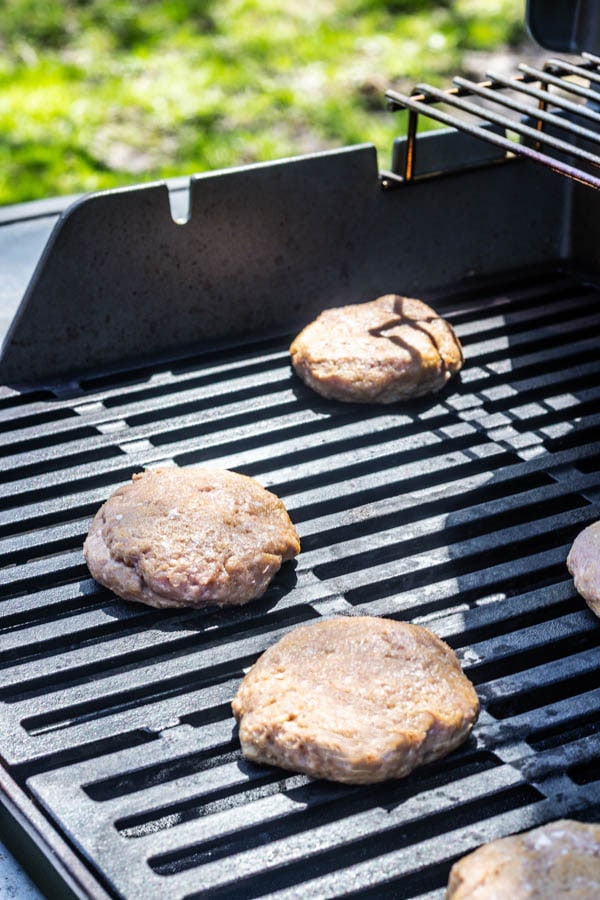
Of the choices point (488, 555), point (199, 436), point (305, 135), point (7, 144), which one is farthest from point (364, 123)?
point (488, 555)

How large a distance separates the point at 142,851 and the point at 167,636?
0.47m

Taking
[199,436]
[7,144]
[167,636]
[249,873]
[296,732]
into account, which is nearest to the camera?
[249,873]

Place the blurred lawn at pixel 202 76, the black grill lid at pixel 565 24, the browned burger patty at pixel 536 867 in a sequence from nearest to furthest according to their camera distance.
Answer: the browned burger patty at pixel 536 867 < the black grill lid at pixel 565 24 < the blurred lawn at pixel 202 76

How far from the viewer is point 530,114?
2.50m

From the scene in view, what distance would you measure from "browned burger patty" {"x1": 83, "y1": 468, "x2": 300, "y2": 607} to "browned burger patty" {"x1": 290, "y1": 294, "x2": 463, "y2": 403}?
1.37ft

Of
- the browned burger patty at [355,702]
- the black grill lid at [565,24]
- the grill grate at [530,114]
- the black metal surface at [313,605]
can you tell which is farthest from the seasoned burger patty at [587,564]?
the black grill lid at [565,24]

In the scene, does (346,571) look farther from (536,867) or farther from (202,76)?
(202,76)

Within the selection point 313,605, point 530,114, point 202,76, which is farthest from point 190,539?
point 202,76

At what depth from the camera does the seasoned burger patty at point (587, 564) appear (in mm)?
2104

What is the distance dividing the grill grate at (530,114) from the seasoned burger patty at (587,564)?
60cm

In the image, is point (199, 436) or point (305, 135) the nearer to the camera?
point (199, 436)

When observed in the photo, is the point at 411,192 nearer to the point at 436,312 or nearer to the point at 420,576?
the point at 436,312

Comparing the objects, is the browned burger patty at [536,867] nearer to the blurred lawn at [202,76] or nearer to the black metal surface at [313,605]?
the black metal surface at [313,605]

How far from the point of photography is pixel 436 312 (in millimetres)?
3045
